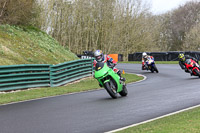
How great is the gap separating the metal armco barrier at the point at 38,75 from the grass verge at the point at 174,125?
27.9 feet

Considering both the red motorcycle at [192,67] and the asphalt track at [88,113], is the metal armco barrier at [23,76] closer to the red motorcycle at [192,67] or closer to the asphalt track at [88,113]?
the asphalt track at [88,113]

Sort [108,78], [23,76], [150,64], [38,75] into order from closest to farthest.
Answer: [108,78] → [23,76] → [38,75] → [150,64]

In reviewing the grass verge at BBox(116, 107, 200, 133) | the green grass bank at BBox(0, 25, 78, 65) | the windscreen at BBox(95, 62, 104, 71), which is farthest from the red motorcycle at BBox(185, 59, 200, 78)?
the grass verge at BBox(116, 107, 200, 133)

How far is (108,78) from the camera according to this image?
11.0m

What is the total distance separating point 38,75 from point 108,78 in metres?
5.45

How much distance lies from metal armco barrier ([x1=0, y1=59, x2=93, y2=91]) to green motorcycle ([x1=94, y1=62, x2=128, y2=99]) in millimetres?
4863

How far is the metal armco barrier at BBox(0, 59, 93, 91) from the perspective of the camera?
14267 mm

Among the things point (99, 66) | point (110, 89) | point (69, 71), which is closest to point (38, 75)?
point (69, 71)

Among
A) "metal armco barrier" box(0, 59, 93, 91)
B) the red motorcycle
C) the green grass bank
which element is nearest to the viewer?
"metal armco barrier" box(0, 59, 93, 91)

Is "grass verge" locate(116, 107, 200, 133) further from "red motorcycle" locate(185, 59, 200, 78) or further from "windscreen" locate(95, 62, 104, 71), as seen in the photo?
"red motorcycle" locate(185, 59, 200, 78)

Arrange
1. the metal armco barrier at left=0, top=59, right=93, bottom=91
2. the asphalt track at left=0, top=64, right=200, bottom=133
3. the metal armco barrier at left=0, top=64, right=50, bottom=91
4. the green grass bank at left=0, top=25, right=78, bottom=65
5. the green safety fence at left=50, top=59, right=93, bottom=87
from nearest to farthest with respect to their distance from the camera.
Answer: the asphalt track at left=0, top=64, right=200, bottom=133 → the metal armco barrier at left=0, top=64, right=50, bottom=91 → the metal armco barrier at left=0, top=59, right=93, bottom=91 → the green safety fence at left=50, top=59, right=93, bottom=87 → the green grass bank at left=0, top=25, right=78, bottom=65

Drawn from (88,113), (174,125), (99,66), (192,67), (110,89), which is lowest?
(88,113)

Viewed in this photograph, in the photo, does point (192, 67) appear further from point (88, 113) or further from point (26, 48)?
point (88, 113)

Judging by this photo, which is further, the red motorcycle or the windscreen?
the red motorcycle
